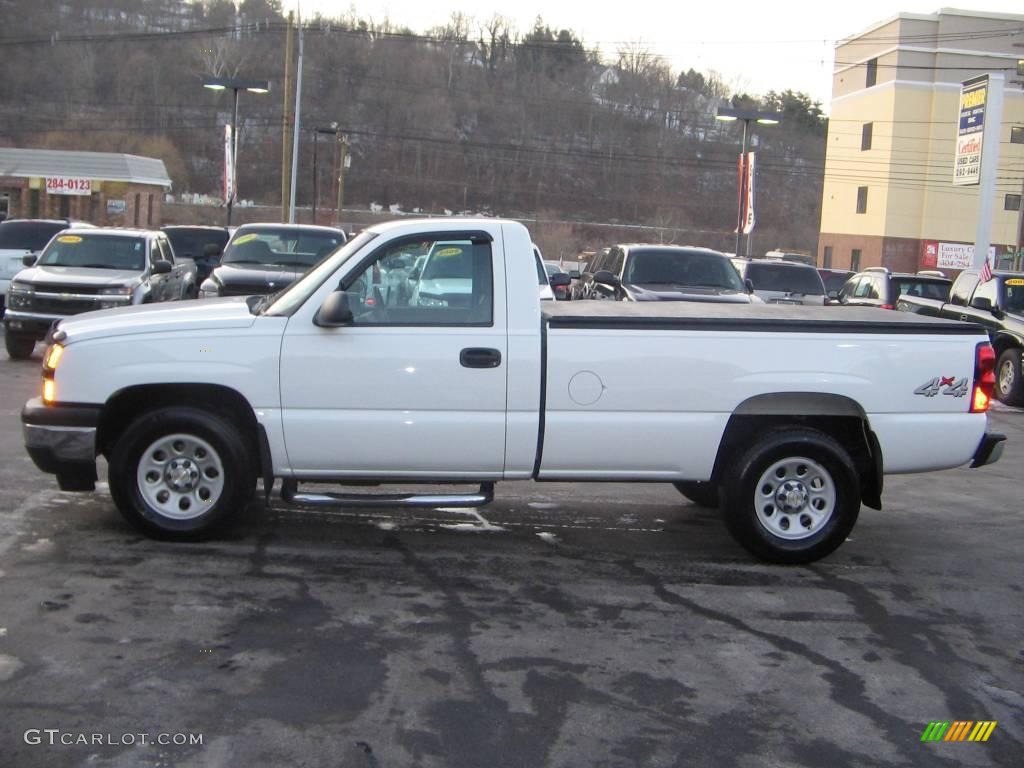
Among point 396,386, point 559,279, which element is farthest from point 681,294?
point 396,386

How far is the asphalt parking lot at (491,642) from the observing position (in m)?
4.26

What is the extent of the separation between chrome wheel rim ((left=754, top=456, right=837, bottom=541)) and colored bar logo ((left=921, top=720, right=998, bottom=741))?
7.47 ft

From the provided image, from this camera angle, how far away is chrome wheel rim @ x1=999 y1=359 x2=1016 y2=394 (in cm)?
1616

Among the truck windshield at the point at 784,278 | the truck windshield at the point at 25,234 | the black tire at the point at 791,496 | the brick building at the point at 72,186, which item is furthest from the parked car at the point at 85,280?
the brick building at the point at 72,186

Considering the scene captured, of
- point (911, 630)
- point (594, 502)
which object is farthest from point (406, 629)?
point (594, 502)

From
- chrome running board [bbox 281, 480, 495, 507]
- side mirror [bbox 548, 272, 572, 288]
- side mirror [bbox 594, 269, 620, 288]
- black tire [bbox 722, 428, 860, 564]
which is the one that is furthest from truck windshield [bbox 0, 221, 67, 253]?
black tire [bbox 722, 428, 860, 564]

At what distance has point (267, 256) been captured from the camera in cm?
1573

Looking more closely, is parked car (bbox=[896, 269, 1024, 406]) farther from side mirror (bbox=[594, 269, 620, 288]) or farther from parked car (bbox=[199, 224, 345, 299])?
parked car (bbox=[199, 224, 345, 299])

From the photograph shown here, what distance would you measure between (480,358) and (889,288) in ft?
51.9

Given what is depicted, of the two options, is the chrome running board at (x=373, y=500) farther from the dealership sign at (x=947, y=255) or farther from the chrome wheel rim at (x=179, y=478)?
the dealership sign at (x=947, y=255)

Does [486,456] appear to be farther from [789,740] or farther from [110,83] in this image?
[110,83]

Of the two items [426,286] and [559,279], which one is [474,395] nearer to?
[426,286]

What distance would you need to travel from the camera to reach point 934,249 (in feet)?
194

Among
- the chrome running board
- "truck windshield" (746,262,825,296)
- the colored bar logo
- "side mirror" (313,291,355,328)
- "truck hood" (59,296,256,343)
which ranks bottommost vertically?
the colored bar logo
